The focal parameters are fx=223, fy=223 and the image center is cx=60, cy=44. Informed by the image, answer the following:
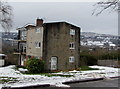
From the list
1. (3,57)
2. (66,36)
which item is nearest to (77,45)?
(66,36)

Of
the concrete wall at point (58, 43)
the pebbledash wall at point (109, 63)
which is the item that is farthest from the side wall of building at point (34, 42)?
the pebbledash wall at point (109, 63)

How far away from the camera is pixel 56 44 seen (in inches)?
1383

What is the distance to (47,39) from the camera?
34.9 m

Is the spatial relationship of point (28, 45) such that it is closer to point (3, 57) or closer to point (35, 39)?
point (35, 39)

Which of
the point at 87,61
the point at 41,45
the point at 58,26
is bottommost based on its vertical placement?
the point at 87,61

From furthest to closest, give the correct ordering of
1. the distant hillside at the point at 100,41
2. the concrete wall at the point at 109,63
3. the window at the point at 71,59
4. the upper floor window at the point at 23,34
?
1. the distant hillside at the point at 100,41
2. the upper floor window at the point at 23,34
3. the concrete wall at the point at 109,63
4. the window at the point at 71,59

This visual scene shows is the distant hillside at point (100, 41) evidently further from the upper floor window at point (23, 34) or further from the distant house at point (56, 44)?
the upper floor window at point (23, 34)

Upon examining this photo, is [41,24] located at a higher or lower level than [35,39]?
higher

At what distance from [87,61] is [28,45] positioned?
42.7 feet

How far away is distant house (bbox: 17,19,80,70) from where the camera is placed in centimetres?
3478

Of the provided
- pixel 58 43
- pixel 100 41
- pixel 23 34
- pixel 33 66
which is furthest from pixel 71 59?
pixel 100 41

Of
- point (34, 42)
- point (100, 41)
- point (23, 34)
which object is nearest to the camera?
point (34, 42)

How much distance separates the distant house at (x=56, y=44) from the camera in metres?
34.8

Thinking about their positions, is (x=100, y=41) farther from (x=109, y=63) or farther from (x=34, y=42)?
(x=34, y=42)
